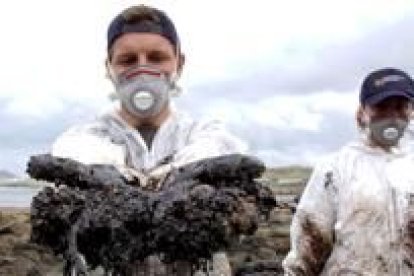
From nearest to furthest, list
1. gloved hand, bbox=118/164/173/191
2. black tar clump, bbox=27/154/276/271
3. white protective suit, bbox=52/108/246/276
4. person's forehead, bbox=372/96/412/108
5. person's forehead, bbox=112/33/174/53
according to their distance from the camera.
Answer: black tar clump, bbox=27/154/276/271 < gloved hand, bbox=118/164/173/191 < white protective suit, bbox=52/108/246/276 < person's forehead, bbox=112/33/174/53 < person's forehead, bbox=372/96/412/108

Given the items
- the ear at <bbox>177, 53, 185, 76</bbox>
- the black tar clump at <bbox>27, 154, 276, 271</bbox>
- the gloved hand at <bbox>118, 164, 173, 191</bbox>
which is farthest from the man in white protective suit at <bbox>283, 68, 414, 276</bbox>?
the black tar clump at <bbox>27, 154, 276, 271</bbox>

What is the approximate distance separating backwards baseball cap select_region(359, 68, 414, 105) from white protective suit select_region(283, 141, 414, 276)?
0.27 meters

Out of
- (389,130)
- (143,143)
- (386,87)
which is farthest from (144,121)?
(386,87)

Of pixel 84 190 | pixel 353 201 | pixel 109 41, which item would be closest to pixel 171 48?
pixel 109 41

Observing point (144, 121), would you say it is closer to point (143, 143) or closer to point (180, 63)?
point (143, 143)

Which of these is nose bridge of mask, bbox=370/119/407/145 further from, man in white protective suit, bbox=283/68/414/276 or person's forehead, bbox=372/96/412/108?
person's forehead, bbox=372/96/412/108

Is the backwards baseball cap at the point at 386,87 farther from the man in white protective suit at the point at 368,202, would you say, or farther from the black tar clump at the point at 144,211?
the black tar clump at the point at 144,211

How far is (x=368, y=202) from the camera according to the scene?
237 inches

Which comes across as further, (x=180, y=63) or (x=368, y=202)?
(x=368, y=202)

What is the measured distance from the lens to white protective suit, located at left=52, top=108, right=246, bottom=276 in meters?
4.10

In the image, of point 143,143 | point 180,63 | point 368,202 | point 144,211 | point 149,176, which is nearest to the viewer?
point 144,211

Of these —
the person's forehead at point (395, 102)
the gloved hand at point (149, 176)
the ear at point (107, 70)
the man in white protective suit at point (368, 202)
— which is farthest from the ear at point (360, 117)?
the gloved hand at point (149, 176)

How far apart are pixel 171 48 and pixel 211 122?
32cm

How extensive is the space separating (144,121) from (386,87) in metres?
2.18
